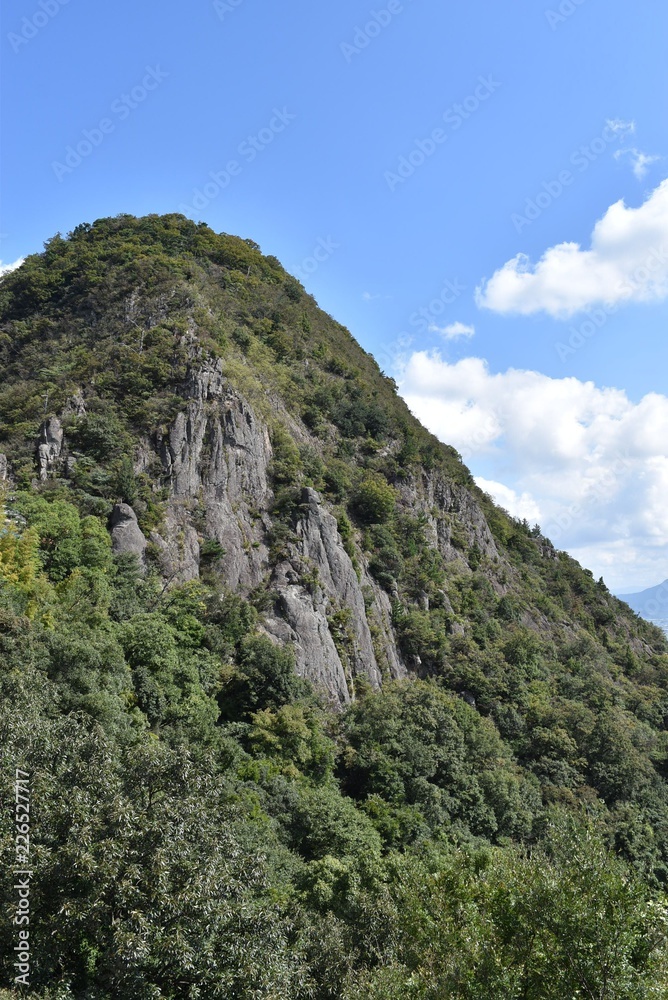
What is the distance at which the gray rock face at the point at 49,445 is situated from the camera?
35.1 m

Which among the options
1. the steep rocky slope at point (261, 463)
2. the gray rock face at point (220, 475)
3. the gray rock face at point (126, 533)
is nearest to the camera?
the gray rock face at point (126, 533)

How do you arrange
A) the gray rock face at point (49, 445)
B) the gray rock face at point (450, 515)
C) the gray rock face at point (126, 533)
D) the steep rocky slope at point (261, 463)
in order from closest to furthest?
1. the gray rock face at point (126, 533)
2. the gray rock face at point (49, 445)
3. the steep rocky slope at point (261, 463)
4. the gray rock face at point (450, 515)

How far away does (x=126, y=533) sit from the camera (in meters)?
33.7

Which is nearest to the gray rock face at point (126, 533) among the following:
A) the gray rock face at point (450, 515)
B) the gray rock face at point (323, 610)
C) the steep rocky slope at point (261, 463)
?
the steep rocky slope at point (261, 463)

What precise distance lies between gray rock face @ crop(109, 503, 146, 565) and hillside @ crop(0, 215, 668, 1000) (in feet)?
0.54

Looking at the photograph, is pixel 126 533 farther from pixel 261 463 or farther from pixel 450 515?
pixel 450 515

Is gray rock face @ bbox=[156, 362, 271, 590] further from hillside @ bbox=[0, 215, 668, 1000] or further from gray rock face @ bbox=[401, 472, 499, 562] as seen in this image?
gray rock face @ bbox=[401, 472, 499, 562]

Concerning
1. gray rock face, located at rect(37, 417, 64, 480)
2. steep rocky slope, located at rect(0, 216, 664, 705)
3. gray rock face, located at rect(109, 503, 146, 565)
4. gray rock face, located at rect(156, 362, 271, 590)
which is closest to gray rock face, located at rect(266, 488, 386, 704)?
steep rocky slope, located at rect(0, 216, 664, 705)

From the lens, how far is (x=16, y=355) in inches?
1969

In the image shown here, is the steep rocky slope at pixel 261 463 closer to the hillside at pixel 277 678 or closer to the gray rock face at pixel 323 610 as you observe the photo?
the gray rock face at pixel 323 610

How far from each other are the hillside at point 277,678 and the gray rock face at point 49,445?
15 cm

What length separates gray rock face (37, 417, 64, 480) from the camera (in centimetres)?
3506

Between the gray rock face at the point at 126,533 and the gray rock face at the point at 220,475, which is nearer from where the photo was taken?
the gray rock face at the point at 126,533

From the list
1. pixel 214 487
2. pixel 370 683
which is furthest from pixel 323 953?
pixel 214 487
